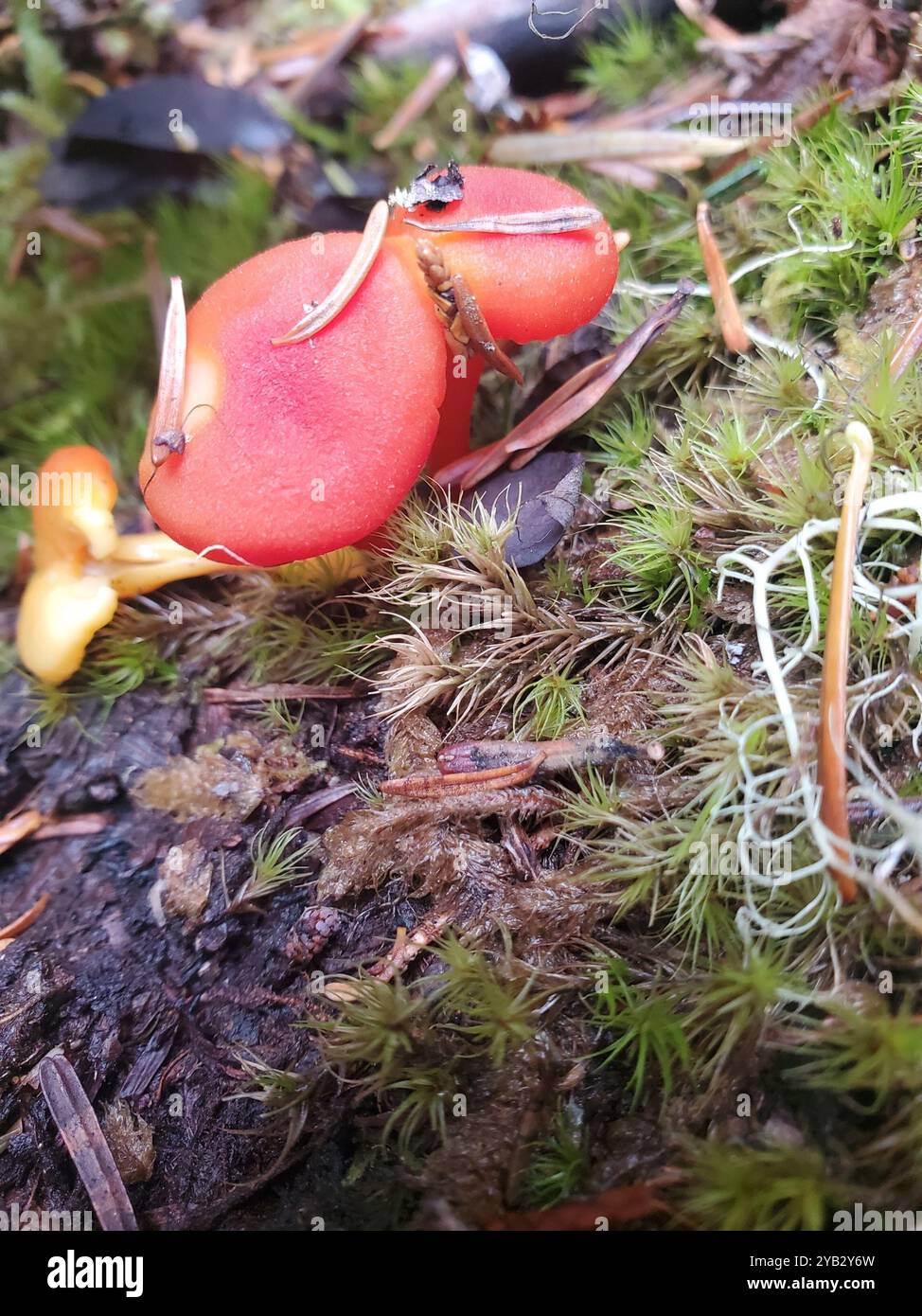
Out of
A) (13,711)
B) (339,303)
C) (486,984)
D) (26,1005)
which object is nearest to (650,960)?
(486,984)

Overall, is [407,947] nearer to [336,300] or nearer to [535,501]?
[535,501]

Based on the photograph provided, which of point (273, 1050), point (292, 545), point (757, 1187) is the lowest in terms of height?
point (273, 1050)

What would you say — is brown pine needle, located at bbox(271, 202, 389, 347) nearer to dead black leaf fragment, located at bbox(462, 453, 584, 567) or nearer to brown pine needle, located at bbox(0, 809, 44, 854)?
dead black leaf fragment, located at bbox(462, 453, 584, 567)

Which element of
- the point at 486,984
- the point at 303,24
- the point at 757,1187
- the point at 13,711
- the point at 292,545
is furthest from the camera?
the point at 303,24

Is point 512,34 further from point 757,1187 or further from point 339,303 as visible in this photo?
point 757,1187

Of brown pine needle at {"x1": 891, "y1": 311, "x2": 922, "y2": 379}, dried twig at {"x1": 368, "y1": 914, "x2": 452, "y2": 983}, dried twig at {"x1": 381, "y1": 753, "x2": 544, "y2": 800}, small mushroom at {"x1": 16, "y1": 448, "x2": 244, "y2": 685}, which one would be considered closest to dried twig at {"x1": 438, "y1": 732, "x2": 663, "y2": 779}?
dried twig at {"x1": 381, "y1": 753, "x2": 544, "y2": 800}

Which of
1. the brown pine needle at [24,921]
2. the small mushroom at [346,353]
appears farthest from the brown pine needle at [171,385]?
the brown pine needle at [24,921]

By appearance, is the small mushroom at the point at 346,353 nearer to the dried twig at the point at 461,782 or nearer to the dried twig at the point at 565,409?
the dried twig at the point at 565,409
